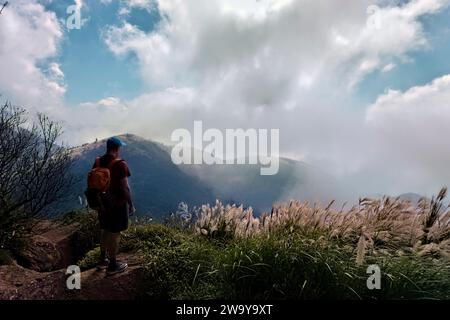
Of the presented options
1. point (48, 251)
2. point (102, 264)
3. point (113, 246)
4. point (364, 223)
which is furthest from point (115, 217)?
point (48, 251)

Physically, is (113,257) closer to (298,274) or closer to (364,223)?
(298,274)

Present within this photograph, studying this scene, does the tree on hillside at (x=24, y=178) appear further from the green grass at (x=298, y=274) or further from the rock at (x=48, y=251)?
the green grass at (x=298, y=274)

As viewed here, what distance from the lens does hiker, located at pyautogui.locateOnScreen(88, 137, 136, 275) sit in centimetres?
752

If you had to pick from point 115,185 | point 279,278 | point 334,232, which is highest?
point 115,185

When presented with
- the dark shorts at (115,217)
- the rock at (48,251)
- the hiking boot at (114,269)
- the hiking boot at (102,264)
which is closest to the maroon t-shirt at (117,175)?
the dark shorts at (115,217)

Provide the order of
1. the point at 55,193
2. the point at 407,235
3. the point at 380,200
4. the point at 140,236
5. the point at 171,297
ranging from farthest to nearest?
the point at 55,193, the point at 140,236, the point at 380,200, the point at 407,235, the point at 171,297

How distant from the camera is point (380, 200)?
27.7ft

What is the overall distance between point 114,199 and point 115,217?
0.32m

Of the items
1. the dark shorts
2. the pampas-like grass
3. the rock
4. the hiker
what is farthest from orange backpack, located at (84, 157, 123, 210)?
the rock

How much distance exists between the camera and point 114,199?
7.54 metres

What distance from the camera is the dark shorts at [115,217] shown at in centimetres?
759

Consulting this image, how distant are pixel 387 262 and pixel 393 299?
0.56m
